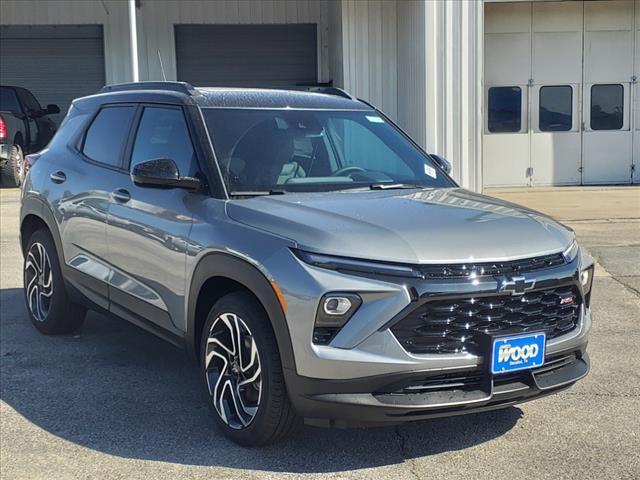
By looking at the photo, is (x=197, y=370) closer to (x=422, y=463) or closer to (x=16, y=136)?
(x=422, y=463)

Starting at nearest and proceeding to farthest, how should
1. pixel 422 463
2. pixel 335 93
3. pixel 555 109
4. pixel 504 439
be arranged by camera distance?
pixel 422 463
pixel 504 439
pixel 335 93
pixel 555 109

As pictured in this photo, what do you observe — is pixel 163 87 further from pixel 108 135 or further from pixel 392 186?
pixel 392 186

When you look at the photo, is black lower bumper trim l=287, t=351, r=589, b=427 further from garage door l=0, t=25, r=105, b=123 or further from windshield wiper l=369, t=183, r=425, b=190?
garage door l=0, t=25, r=105, b=123

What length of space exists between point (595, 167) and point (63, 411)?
13.9 m

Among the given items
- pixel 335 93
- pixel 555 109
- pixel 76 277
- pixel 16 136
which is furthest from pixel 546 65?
pixel 76 277

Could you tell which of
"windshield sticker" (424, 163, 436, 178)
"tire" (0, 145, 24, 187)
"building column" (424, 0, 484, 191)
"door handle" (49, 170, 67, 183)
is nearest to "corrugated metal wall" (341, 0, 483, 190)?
"building column" (424, 0, 484, 191)

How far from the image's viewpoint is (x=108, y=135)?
538cm

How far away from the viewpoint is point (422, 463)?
3.77 meters

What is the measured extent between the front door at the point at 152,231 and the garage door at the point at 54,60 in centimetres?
1542

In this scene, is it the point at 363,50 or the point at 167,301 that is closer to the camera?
the point at 167,301

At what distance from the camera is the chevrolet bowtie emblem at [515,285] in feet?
11.4

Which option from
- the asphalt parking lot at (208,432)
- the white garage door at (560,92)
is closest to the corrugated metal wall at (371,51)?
the white garage door at (560,92)

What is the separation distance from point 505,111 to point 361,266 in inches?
533

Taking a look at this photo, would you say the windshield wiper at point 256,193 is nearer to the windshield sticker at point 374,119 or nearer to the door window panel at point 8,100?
the windshield sticker at point 374,119
